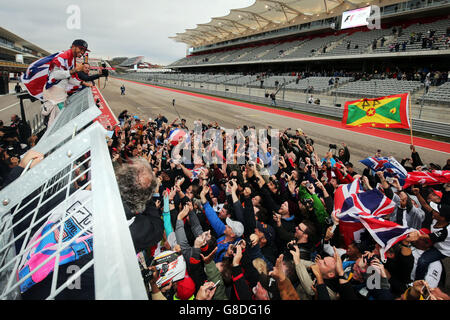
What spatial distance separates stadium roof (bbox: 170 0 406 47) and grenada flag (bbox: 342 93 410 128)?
104 ft

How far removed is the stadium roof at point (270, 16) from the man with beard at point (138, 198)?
130 ft

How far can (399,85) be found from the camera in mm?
20781

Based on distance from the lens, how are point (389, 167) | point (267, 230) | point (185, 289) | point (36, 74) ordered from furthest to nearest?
1. point (389, 167)
2. point (267, 230)
3. point (36, 74)
4. point (185, 289)

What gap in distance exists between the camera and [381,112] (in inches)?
292

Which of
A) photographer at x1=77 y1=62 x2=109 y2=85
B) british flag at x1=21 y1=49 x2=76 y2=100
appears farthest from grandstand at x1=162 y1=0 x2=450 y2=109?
british flag at x1=21 y1=49 x2=76 y2=100

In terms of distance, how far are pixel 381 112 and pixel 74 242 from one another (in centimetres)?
877

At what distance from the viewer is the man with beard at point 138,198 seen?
1.75 m

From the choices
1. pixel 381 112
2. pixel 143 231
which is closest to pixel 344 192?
pixel 143 231

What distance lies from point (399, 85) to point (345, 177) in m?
21.3

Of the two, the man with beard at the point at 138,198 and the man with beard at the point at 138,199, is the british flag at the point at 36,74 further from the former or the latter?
the man with beard at the point at 138,198

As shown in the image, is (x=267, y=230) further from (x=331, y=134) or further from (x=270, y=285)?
(x=331, y=134)

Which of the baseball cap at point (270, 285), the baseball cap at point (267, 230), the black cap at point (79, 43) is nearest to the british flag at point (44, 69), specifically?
the black cap at point (79, 43)

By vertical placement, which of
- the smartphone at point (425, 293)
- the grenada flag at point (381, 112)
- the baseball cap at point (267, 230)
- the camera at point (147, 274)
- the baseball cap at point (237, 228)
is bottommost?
the baseball cap at point (267, 230)

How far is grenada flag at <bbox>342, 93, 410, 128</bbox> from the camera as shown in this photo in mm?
6938
